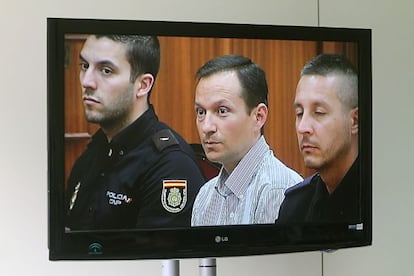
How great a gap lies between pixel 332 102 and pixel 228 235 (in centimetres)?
55

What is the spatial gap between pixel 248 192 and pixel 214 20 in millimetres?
683

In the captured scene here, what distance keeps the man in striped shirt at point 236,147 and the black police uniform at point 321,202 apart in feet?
0.13

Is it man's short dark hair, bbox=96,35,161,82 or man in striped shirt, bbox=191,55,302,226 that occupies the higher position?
man's short dark hair, bbox=96,35,161,82

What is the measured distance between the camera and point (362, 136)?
2105 mm

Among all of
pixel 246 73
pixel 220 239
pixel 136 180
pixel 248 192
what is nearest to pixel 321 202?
pixel 248 192

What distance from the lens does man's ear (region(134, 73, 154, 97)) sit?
74.8 inches

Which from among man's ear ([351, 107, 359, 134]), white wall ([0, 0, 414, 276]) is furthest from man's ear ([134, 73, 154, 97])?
man's ear ([351, 107, 359, 134])

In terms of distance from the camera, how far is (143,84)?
190 centimetres

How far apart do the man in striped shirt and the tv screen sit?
16mm

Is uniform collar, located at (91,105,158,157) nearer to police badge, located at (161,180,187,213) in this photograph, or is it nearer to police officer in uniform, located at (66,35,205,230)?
police officer in uniform, located at (66,35,205,230)

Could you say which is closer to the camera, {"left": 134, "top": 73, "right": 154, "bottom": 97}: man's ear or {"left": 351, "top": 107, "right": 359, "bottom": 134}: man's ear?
{"left": 134, "top": 73, "right": 154, "bottom": 97}: man's ear

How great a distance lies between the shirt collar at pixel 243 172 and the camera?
1985 mm
